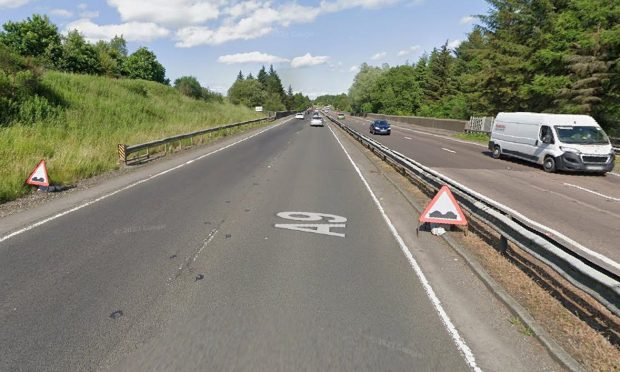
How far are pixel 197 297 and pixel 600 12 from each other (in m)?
29.5

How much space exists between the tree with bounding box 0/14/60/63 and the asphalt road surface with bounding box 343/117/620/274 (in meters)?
58.0

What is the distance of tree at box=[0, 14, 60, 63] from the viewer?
53.1m

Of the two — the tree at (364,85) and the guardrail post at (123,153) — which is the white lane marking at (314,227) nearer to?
the guardrail post at (123,153)

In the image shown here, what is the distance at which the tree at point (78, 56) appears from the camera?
5312cm

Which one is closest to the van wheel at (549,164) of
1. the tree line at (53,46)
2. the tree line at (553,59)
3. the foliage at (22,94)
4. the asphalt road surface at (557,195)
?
the asphalt road surface at (557,195)

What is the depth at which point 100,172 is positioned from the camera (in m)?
13.9

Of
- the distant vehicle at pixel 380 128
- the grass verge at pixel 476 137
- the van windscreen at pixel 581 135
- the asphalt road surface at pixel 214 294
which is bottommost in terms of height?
the asphalt road surface at pixel 214 294

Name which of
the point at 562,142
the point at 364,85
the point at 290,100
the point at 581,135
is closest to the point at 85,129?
the point at 562,142

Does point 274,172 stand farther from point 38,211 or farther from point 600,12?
point 600,12

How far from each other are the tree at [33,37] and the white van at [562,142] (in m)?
58.8

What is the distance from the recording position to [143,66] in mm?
87562

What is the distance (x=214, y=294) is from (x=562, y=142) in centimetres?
1614

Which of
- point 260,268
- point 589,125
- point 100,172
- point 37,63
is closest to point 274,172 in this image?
point 100,172

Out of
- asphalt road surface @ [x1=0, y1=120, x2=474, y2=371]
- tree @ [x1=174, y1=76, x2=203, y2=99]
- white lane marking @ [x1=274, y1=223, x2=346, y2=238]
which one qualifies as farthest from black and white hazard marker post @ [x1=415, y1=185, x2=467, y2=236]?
tree @ [x1=174, y1=76, x2=203, y2=99]
